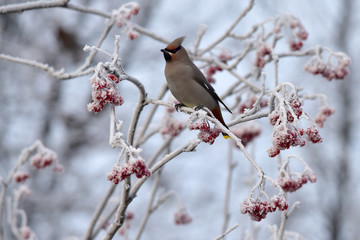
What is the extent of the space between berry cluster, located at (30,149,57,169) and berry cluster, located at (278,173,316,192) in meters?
1.83

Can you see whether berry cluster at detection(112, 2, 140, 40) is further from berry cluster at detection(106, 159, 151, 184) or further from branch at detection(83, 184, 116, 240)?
berry cluster at detection(106, 159, 151, 184)

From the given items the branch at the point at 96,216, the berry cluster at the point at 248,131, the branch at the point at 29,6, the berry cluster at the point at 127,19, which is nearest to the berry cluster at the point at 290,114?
the branch at the point at 96,216

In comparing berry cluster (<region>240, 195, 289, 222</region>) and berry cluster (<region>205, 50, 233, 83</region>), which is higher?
berry cluster (<region>205, 50, 233, 83</region>)

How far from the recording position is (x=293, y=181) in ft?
9.84

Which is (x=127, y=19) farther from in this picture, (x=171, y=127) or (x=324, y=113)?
(x=324, y=113)

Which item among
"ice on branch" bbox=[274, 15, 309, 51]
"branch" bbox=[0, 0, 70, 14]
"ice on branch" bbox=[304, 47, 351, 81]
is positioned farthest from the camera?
"ice on branch" bbox=[274, 15, 309, 51]

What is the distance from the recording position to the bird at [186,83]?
3.86 meters

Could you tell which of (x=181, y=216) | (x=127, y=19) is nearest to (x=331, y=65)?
(x=127, y=19)

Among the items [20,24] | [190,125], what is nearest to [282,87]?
Answer: [190,125]

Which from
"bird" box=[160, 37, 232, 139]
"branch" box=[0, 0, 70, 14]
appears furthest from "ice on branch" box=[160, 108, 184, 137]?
"branch" box=[0, 0, 70, 14]

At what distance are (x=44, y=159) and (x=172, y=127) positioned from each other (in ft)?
3.07

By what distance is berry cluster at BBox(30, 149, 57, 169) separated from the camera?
4.13 metres

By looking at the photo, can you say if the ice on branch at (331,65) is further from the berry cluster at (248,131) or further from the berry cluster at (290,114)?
the berry cluster at (290,114)

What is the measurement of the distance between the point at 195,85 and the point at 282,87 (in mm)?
1670
